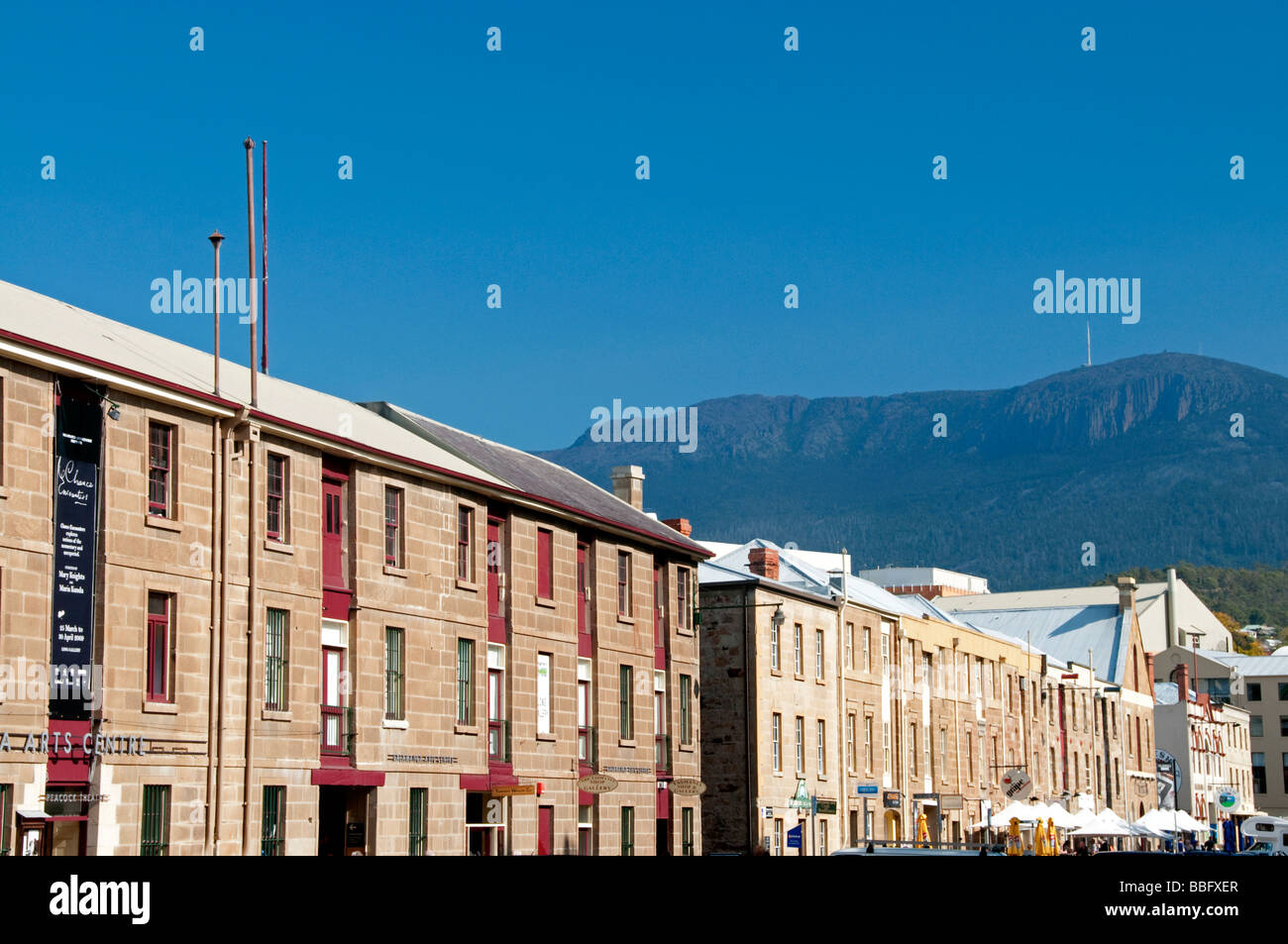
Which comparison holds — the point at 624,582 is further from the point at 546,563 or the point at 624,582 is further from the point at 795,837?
the point at 795,837

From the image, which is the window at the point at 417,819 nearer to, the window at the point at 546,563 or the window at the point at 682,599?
the window at the point at 546,563

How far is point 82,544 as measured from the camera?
3066 centimetres

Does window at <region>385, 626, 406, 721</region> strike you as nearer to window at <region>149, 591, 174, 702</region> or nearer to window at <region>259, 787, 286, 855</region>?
window at <region>259, 787, 286, 855</region>

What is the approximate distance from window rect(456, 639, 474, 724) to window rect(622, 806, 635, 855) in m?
7.97

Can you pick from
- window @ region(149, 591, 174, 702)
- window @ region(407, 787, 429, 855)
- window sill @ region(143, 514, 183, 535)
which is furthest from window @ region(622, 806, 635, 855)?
window sill @ region(143, 514, 183, 535)

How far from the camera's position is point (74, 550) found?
30469 millimetres

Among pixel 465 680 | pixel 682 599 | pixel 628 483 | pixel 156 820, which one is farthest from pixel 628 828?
pixel 156 820

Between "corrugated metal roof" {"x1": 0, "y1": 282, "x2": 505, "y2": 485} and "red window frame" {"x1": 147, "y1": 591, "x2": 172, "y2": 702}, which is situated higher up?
"corrugated metal roof" {"x1": 0, "y1": 282, "x2": 505, "y2": 485}

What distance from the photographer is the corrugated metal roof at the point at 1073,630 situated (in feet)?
349

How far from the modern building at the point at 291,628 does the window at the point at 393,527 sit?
5 centimetres

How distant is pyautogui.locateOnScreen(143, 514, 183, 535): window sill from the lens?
3195 cm

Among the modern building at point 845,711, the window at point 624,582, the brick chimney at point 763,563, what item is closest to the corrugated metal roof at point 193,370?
the window at point 624,582

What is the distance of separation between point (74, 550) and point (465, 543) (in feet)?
42.8
